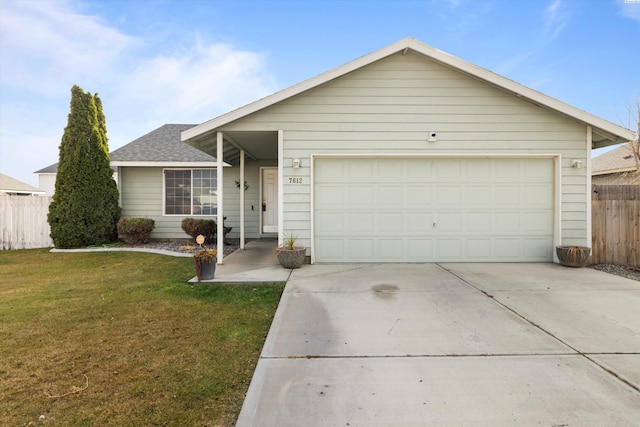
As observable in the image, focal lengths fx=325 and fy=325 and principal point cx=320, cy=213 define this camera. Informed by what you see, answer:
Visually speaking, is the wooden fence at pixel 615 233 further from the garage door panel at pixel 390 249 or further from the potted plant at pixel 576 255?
the garage door panel at pixel 390 249

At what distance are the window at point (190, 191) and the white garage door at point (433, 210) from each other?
18.3 feet

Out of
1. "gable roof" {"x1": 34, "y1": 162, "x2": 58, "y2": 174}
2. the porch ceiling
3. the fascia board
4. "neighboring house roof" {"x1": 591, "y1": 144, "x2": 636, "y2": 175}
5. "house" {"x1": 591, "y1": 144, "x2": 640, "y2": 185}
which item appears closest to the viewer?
the porch ceiling

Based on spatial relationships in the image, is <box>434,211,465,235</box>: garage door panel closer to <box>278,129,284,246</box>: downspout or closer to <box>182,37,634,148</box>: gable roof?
<box>182,37,634,148</box>: gable roof

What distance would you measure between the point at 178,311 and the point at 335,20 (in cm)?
1035

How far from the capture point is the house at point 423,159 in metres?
6.76

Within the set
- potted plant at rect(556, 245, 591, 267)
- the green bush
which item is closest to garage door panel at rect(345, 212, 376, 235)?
potted plant at rect(556, 245, 591, 267)

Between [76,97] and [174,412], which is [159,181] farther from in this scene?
[174,412]

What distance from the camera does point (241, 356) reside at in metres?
2.94

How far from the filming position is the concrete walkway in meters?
5.60

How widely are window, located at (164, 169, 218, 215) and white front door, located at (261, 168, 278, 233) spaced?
1676 mm

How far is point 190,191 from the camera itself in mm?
11117

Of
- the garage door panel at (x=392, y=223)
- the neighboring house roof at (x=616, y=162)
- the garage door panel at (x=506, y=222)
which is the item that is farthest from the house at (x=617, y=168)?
the garage door panel at (x=392, y=223)

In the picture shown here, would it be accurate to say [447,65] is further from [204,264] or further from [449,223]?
[204,264]

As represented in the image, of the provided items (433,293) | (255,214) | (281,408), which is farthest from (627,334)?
(255,214)
